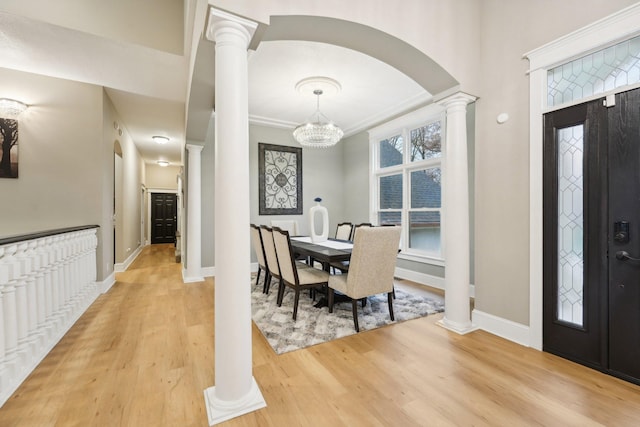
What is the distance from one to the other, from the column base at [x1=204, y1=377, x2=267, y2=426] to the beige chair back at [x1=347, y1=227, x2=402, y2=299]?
1272 mm

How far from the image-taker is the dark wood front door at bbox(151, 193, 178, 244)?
968 cm

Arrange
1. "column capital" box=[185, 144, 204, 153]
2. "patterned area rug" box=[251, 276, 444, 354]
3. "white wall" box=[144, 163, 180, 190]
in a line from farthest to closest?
"white wall" box=[144, 163, 180, 190] → "column capital" box=[185, 144, 204, 153] → "patterned area rug" box=[251, 276, 444, 354]

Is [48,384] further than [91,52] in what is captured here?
No

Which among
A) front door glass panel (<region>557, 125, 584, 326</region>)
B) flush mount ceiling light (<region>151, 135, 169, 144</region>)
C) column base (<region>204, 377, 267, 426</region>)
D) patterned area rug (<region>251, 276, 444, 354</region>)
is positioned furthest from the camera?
flush mount ceiling light (<region>151, 135, 169, 144</region>)

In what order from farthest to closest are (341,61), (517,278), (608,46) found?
(341,61)
(517,278)
(608,46)

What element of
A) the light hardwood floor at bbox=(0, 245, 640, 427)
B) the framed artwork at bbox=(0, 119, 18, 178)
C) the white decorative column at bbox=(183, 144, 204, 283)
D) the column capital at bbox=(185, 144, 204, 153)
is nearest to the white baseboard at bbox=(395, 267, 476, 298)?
the light hardwood floor at bbox=(0, 245, 640, 427)

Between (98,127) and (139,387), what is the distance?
362 cm

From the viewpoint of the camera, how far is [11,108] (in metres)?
3.31

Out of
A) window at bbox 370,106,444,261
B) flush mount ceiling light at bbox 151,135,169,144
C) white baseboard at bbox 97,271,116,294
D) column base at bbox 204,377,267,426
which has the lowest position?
column base at bbox 204,377,267,426

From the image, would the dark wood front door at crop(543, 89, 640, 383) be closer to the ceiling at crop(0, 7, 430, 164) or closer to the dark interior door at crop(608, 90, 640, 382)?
the dark interior door at crop(608, 90, 640, 382)

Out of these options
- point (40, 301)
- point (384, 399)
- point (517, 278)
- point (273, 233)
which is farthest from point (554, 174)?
point (40, 301)

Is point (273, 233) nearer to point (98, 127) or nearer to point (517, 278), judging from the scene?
point (517, 278)

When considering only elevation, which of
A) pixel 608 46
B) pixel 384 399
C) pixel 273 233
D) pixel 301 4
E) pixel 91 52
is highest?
pixel 91 52

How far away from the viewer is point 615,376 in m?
1.86
